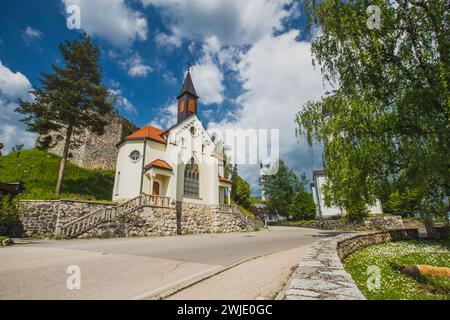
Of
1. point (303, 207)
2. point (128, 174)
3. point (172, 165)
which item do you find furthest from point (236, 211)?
point (303, 207)

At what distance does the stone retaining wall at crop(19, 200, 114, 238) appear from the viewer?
14219 millimetres

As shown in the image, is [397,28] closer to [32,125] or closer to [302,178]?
[32,125]

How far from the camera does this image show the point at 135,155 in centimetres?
2219

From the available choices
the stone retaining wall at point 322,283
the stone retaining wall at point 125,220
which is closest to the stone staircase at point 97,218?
the stone retaining wall at point 125,220

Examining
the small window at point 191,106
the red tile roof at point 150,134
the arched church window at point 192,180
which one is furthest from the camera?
the small window at point 191,106

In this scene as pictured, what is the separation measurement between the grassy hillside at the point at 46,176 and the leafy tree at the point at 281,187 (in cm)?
3216

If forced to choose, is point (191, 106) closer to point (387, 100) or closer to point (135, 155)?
point (135, 155)

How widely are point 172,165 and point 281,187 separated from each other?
32.9 m

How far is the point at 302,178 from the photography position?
5128cm

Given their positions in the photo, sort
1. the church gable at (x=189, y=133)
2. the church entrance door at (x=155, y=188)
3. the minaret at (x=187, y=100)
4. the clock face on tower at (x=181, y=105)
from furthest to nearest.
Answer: the clock face on tower at (x=181, y=105)
the minaret at (x=187, y=100)
the church gable at (x=189, y=133)
the church entrance door at (x=155, y=188)

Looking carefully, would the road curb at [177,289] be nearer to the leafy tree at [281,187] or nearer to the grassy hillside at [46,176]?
the grassy hillside at [46,176]

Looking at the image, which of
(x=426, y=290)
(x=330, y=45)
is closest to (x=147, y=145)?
(x=330, y=45)

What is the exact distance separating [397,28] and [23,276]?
1405cm

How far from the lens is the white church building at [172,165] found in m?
21.2
